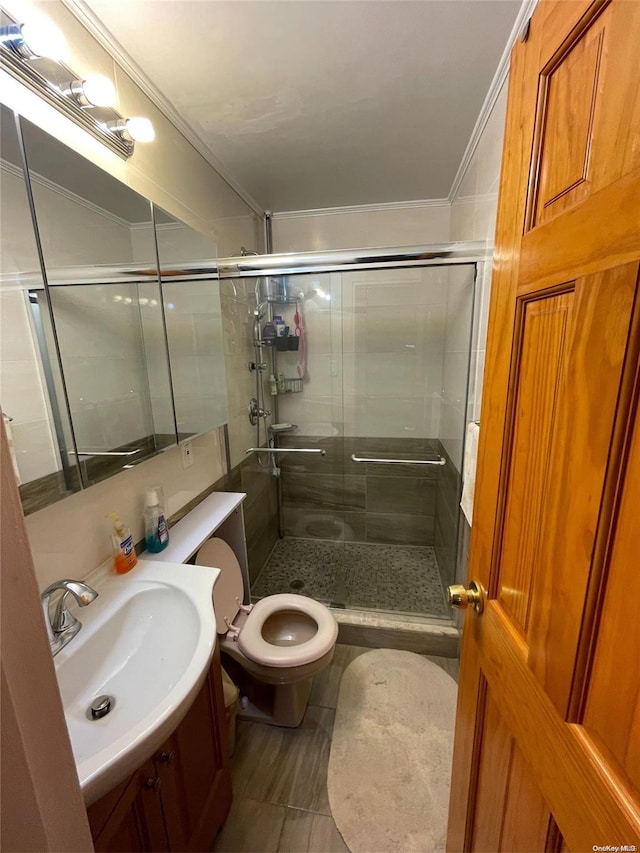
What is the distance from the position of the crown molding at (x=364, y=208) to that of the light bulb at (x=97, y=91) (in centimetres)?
153

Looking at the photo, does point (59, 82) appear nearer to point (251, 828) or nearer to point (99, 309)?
point (99, 309)

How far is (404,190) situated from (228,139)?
1.09 meters

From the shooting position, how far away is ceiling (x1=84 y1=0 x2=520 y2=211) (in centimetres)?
101

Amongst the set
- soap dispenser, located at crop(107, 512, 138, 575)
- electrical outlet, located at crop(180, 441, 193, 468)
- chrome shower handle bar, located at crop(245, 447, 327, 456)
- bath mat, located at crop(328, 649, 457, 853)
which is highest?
electrical outlet, located at crop(180, 441, 193, 468)

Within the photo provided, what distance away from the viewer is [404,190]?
2.07 metres

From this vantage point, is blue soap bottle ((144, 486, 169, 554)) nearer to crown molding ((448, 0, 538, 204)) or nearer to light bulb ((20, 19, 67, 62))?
light bulb ((20, 19, 67, 62))

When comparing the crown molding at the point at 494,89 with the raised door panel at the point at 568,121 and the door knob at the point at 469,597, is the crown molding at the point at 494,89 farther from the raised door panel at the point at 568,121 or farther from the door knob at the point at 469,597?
the door knob at the point at 469,597

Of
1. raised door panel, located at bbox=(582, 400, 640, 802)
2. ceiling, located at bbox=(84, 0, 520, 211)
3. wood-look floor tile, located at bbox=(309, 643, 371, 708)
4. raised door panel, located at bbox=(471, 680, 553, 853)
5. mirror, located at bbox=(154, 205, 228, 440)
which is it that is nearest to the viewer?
raised door panel, located at bbox=(582, 400, 640, 802)

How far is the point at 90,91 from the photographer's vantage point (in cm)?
91

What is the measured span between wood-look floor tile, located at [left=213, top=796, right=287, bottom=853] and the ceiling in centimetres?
261

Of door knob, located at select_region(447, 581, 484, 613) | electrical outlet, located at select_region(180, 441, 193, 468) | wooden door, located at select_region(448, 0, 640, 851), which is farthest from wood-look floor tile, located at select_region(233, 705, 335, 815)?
electrical outlet, located at select_region(180, 441, 193, 468)

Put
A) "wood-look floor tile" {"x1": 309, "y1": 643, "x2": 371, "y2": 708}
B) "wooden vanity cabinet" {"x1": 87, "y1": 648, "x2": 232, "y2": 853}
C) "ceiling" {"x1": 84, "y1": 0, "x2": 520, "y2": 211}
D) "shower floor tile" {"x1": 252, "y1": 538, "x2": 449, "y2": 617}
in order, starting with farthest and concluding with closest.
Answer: "shower floor tile" {"x1": 252, "y1": 538, "x2": 449, "y2": 617} → "wood-look floor tile" {"x1": 309, "y1": 643, "x2": 371, "y2": 708} → "ceiling" {"x1": 84, "y1": 0, "x2": 520, "y2": 211} → "wooden vanity cabinet" {"x1": 87, "y1": 648, "x2": 232, "y2": 853}

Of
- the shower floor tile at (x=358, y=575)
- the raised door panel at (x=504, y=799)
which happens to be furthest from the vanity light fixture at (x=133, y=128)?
the shower floor tile at (x=358, y=575)

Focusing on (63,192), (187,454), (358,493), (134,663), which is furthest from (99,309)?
(358,493)
